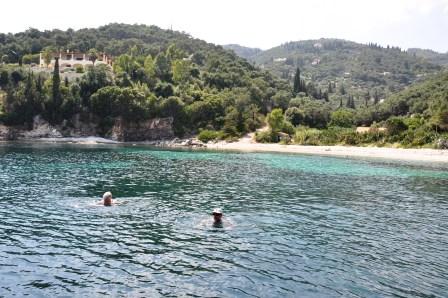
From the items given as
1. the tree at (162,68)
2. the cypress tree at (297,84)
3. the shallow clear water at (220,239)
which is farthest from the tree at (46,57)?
the shallow clear water at (220,239)

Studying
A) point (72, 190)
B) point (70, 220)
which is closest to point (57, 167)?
point (72, 190)

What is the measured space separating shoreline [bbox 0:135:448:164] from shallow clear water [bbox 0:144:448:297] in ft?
151

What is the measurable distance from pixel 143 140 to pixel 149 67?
115ft

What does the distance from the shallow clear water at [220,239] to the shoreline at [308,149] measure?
46.2m

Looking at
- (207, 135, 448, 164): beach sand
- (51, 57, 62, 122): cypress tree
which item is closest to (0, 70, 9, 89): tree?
(51, 57, 62, 122): cypress tree

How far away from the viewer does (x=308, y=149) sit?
10844cm

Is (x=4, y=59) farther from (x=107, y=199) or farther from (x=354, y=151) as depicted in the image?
(x=107, y=199)

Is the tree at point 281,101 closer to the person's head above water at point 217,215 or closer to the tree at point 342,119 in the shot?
the tree at point 342,119

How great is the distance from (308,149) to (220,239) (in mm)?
86540

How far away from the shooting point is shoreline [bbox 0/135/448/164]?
91.1 meters

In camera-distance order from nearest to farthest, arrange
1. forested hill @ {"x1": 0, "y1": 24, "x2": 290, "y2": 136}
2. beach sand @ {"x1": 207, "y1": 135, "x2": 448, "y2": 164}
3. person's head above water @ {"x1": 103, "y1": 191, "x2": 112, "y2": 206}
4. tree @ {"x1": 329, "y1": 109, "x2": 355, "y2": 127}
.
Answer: person's head above water @ {"x1": 103, "y1": 191, "x2": 112, "y2": 206} < beach sand @ {"x1": 207, "y1": 135, "x2": 448, "y2": 164} < forested hill @ {"x1": 0, "y1": 24, "x2": 290, "y2": 136} < tree @ {"x1": 329, "y1": 109, "x2": 355, "y2": 127}

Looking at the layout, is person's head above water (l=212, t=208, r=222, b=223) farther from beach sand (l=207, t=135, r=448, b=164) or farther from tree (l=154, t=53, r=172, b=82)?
tree (l=154, t=53, r=172, b=82)

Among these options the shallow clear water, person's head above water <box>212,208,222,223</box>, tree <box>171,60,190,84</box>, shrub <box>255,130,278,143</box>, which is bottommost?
the shallow clear water

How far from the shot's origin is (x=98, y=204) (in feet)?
110
